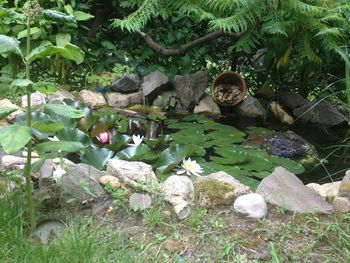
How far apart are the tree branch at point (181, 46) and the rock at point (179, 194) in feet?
9.31

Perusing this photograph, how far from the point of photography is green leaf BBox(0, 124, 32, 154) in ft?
4.80

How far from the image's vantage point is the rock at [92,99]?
4.35 m

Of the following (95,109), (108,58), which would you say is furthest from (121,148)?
(108,58)

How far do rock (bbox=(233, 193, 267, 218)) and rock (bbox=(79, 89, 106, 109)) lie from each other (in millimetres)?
2620

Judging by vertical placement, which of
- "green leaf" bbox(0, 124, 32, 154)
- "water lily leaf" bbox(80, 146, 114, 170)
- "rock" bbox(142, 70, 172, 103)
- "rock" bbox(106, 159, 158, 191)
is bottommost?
"rock" bbox(142, 70, 172, 103)

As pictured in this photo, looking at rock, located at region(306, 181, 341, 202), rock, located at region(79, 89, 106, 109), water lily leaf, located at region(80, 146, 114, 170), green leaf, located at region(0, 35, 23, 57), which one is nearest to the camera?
green leaf, located at region(0, 35, 23, 57)

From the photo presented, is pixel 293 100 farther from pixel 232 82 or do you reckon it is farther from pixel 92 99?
pixel 92 99

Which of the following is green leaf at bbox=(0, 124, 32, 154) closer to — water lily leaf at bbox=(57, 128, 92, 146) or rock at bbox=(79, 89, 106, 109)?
water lily leaf at bbox=(57, 128, 92, 146)

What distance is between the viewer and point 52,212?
188 cm

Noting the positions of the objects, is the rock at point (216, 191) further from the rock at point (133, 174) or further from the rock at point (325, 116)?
the rock at point (325, 116)

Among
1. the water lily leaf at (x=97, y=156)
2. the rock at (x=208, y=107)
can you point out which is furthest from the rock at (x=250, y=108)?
the water lily leaf at (x=97, y=156)

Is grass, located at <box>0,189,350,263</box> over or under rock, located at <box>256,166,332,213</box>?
under

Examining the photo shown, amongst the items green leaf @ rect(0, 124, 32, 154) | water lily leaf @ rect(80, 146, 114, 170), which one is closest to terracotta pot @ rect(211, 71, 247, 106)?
water lily leaf @ rect(80, 146, 114, 170)

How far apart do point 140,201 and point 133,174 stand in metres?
0.18
